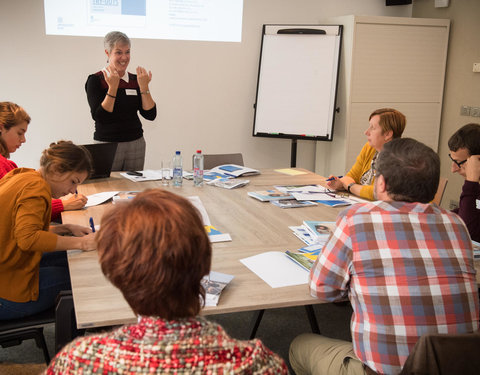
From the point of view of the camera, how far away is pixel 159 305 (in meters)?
0.91

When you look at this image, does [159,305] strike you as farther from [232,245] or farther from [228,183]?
[228,183]

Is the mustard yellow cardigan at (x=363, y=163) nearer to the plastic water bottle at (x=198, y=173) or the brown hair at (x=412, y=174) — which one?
the plastic water bottle at (x=198, y=173)

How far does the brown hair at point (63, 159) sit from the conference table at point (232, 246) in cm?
24

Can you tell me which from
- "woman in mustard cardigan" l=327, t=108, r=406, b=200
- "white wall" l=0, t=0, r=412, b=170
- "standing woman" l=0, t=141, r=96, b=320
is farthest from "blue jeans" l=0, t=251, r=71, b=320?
"white wall" l=0, t=0, r=412, b=170

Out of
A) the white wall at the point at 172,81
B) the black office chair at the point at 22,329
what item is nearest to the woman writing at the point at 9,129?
the black office chair at the point at 22,329

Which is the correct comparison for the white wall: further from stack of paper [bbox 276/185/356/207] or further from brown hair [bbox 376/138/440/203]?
brown hair [bbox 376/138/440/203]

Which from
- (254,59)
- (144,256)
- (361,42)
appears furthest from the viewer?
(254,59)

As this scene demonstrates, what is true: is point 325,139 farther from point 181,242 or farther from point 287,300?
point 181,242

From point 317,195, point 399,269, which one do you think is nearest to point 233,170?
point 317,195

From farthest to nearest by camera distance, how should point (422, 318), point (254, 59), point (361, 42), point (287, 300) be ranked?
point (254, 59) → point (361, 42) → point (287, 300) → point (422, 318)

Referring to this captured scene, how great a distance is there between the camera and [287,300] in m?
1.65

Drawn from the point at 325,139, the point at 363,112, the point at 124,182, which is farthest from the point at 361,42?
the point at 124,182

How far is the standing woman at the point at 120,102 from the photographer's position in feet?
12.1

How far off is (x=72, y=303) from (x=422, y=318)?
3.82ft
